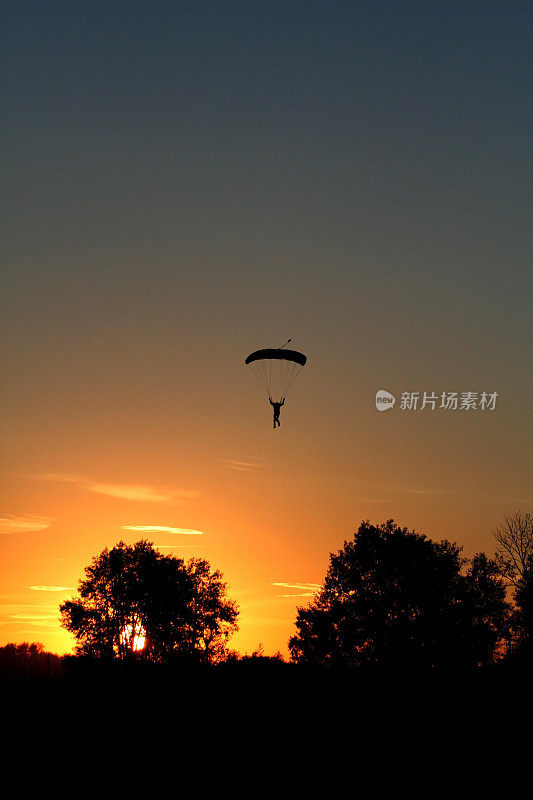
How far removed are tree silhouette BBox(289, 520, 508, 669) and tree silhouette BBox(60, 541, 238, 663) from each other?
672 inches

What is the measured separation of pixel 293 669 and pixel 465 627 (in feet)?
69.9

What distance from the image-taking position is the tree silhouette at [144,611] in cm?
7269

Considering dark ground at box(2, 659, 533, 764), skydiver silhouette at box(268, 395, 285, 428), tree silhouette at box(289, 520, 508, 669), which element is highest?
skydiver silhouette at box(268, 395, 285, 428)

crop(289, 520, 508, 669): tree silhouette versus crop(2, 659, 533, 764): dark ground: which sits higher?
crop(289, 520, 508, 669): tree silhouette

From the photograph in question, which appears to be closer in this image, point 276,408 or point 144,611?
point 276,408

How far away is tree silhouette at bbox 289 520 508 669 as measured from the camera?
60.4 metres

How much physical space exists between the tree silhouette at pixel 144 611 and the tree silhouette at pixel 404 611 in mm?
17074

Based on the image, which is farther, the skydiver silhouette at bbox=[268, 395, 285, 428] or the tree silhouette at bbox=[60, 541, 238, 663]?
the tree silhouette at bbox=[60, 541, 238, 663]

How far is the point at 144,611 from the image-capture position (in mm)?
73938

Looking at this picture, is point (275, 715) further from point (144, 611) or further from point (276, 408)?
point (144, 611)

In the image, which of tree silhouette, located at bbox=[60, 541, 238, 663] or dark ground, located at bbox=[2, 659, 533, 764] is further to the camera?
tree silhouette, located at bbox=[60, 541, 238, 663]

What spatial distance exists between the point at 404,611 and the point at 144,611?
27001 mm

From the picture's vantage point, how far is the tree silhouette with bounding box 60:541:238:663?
7269 cm

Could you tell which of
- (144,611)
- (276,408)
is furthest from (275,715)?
(144,611)
